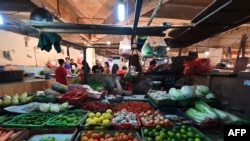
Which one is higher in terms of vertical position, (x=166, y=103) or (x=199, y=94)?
(x=199, y=94)

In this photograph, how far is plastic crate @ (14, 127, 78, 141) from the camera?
2125 mm

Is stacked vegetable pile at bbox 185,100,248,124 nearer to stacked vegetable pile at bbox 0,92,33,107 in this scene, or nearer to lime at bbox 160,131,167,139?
lime at bbox 160,131,167,139

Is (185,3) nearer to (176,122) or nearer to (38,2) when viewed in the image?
(176,122)

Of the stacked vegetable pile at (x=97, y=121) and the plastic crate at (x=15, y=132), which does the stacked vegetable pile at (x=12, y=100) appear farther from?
the stacked vegetable pile at (x=97, y=121)

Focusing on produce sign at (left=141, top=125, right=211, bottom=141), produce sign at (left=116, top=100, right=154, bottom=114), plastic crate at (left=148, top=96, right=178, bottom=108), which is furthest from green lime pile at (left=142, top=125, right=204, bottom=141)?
plastic crate at (left=148, top=96, right=178, bottom=108)

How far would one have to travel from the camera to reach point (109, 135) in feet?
6.84

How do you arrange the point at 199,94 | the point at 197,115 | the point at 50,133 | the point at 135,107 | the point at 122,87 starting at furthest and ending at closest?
the point at 122,87 → the point at 199,94 → the point at 135,107 → the point at 197,115 → the point at 50,133

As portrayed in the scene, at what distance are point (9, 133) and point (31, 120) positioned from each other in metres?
0.41

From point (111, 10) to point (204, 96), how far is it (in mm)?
3054

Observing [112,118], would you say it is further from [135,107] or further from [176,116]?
[176,116]

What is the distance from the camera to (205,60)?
3.94 metres

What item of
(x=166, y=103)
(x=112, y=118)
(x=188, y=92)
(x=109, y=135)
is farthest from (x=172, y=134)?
(x=188, y=92)

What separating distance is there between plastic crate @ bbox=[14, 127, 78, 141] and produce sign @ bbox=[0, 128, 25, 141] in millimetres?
89

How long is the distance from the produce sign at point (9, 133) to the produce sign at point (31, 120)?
0.36ft
